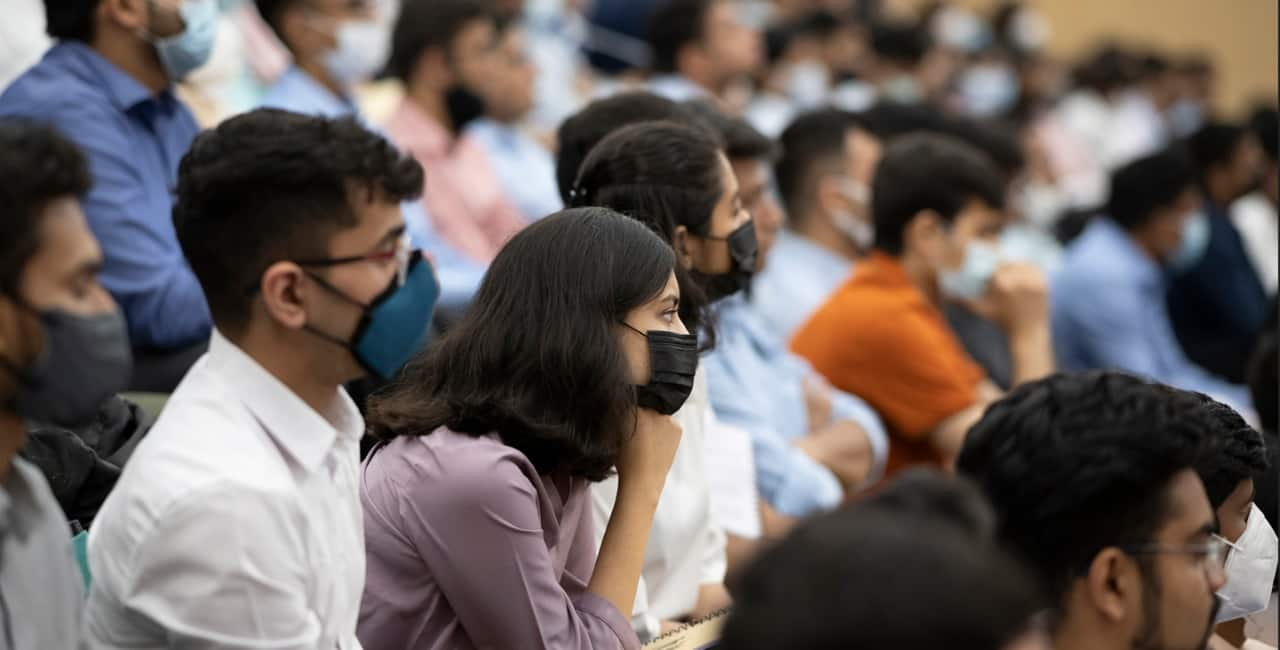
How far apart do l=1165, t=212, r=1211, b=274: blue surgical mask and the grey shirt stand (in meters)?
4.70

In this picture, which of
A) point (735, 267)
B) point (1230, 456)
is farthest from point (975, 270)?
point (1230, 456)

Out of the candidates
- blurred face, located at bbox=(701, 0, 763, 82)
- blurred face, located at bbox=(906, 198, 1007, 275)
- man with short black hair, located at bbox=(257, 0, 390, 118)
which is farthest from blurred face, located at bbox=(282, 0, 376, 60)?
blurred face, located at bbox=(701, 0, 763, 82)

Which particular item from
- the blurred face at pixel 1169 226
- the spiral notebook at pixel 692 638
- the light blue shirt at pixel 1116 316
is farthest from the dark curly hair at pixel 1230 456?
the blurred face at pixel 1169 226

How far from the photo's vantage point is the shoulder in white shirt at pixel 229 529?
160 cm

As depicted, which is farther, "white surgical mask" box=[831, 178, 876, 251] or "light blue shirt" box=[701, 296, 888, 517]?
"white surgical mask" box=[831, 178, 876, 251]

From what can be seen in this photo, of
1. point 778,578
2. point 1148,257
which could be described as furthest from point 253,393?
point 1148,257

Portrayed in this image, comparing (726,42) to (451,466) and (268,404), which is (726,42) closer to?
(451,466)

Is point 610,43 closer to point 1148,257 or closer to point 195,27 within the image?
point 1148,257

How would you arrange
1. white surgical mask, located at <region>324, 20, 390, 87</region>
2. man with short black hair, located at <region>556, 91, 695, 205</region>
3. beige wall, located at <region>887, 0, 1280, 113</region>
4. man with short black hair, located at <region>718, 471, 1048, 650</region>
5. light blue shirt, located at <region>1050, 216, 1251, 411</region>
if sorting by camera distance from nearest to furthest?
man with short black hair, located at <region>718, 471, 1048, 650</region> < man with short black hair, located at <region>556, 91, 695, 205</region> < white surgical mask, located at <region>324, 20, 390, 87</region> < light blue shirt, located at <region>1050, 216, 1251, 411</region> < beige wall, located at <region>887, 0, 1280, 113</region>

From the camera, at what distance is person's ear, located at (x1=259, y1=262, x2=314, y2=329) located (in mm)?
1720

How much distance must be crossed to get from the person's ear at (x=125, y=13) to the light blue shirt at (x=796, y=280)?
225 centimetres

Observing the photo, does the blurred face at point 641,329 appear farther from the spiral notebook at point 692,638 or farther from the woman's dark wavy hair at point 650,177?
the woman's dark wavy hair at point 650,177

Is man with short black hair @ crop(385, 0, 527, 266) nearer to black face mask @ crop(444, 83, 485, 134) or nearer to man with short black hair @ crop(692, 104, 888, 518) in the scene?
black face mask @ crop(444, 83, 485, 134)

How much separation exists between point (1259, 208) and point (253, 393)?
5.85 metres
